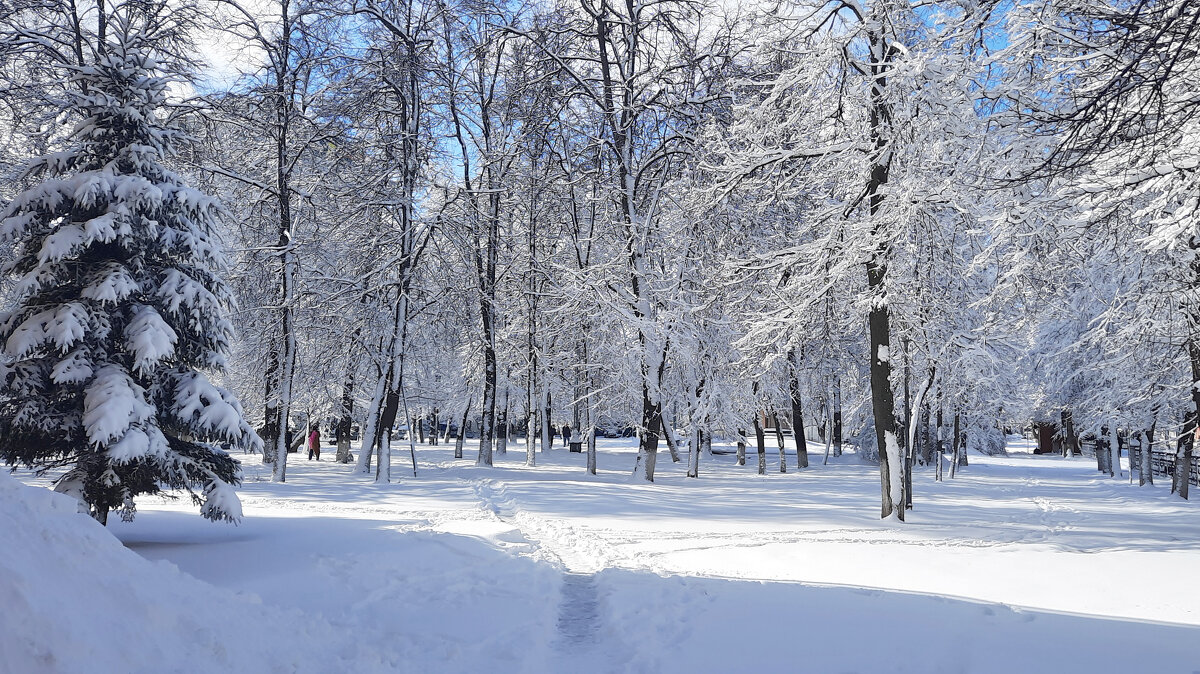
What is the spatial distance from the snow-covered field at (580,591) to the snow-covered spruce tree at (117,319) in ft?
3.60

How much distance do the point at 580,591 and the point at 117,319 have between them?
642cm

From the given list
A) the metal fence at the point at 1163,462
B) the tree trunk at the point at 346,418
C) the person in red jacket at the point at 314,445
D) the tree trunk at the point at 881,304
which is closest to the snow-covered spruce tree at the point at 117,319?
the tree trunk at the point at 881,304

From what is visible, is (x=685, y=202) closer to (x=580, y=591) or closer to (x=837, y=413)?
(x=580, y=591)

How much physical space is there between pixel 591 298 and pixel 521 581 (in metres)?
11.8

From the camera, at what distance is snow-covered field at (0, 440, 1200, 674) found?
188 inches

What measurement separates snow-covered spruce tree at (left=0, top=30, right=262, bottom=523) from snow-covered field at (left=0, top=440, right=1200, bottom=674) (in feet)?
3.60

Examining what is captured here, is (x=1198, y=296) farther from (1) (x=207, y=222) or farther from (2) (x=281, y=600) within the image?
(1) (x=207, y=222)

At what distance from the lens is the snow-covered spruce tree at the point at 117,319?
8508 millimetres

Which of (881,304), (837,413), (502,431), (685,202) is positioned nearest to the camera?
(881,304)

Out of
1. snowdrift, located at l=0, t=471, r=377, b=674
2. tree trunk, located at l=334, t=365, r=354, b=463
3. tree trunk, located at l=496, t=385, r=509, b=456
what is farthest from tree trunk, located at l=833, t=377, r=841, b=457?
snowdrift, located at l=0, t=471, r=377, b=674

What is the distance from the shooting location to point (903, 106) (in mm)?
12086

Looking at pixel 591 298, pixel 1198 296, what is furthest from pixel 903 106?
pixel 591 298

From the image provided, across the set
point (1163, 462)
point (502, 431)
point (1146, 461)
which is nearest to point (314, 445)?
point (502, 431)

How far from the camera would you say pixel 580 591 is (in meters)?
7.89
